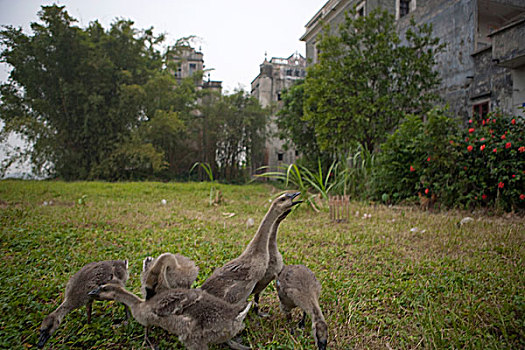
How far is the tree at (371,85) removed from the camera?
955cm

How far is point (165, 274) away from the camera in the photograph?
1.97 m

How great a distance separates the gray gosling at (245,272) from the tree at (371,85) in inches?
317

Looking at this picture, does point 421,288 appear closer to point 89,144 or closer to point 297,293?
point 297,293

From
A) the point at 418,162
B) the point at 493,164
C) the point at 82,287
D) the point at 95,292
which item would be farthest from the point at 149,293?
the point at 418,162

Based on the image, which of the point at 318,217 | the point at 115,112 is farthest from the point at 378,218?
the point at 115,112

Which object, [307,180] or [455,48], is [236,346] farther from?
[455,48]

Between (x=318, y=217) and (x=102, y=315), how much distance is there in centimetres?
397

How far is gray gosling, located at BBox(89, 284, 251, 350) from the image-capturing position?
1.62 m

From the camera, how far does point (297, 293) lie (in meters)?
1.87

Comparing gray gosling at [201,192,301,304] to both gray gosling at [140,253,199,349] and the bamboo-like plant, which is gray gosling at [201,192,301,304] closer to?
gray gosling at [140,253,199,349]

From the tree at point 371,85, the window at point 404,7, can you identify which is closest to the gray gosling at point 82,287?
the tree at point 371,85

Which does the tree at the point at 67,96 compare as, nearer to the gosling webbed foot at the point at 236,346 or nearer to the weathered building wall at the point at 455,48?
the weathered building wall at the point at 455,48

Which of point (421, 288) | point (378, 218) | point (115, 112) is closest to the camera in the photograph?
point (421, 288)

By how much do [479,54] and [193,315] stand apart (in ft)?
38.6
